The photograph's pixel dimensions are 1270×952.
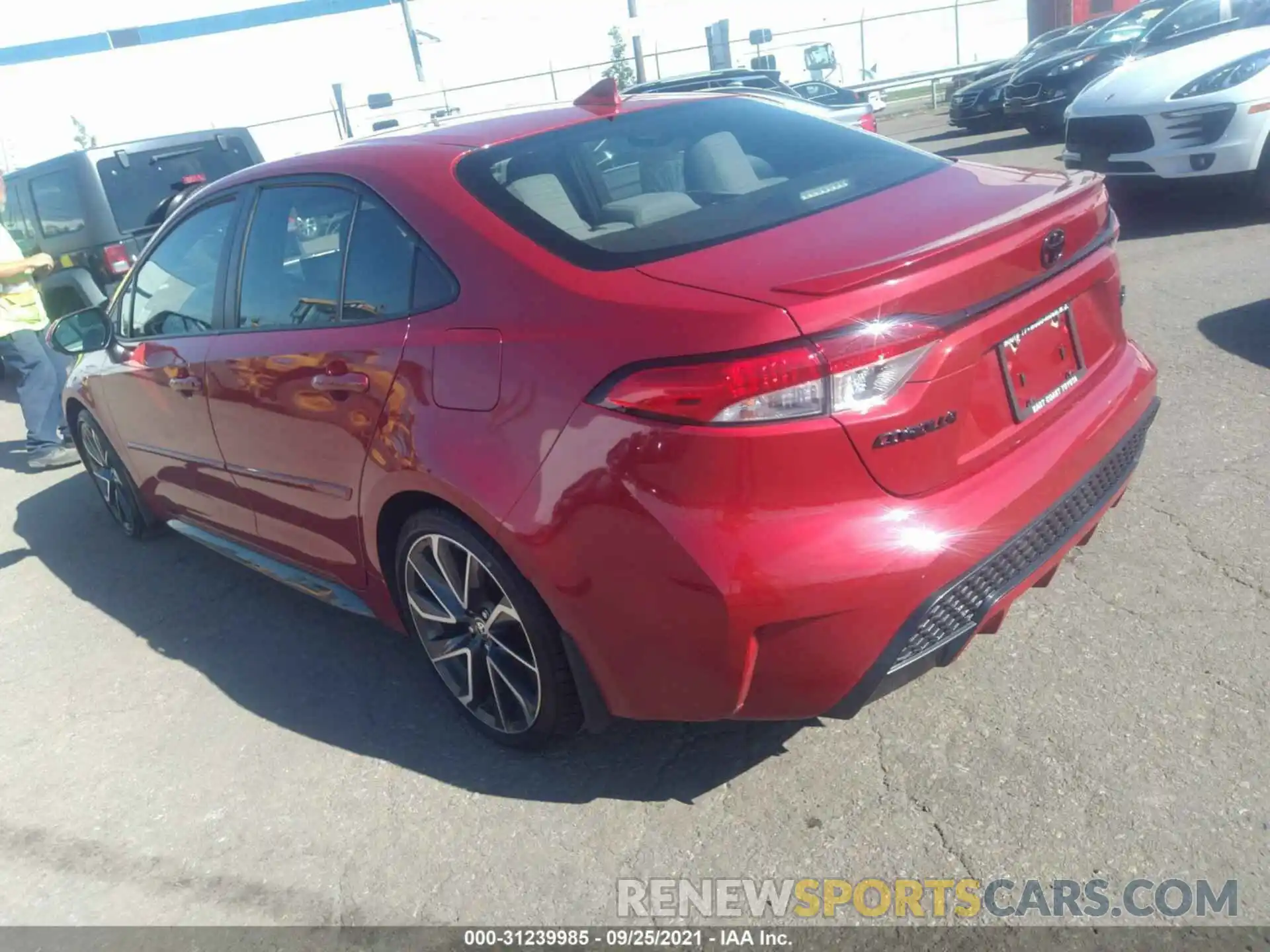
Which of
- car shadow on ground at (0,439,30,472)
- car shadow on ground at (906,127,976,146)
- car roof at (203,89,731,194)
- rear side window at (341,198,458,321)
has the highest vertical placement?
car roof at (203,89,731,194)

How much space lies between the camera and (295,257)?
137 inches

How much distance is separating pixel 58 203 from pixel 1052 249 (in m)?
9.04

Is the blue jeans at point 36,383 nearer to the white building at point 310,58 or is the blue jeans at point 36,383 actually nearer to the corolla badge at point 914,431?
the corolla badge at point 914,431

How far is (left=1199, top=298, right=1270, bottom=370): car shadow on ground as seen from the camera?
519cm

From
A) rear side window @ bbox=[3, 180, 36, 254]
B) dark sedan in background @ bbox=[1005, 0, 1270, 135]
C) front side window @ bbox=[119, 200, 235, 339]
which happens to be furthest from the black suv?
dark sedan in background @ bbox=[1005, 0, 1270, 135]

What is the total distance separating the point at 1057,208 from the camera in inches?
106

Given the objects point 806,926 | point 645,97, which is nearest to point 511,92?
point 645,97

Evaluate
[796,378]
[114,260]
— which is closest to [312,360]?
[796,378]

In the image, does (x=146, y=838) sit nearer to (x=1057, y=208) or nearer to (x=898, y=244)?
(x=898, y=244)

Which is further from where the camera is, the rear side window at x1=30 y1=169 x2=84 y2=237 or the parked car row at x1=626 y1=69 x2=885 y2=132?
the parked car row at x1=626 y1=69 x2=885 y2=132

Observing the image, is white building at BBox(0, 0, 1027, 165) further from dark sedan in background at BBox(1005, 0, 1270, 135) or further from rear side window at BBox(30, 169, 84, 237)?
rear side window at BBox(30, 169, 84, 237)

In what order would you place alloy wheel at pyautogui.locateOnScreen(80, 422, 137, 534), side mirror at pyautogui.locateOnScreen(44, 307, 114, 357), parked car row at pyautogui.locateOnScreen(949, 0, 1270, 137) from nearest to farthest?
side mirror at pyautogui.locateOnScreen(44, 307, 114, 357), alloy wheel at pyautogui.locateOnScreen(80, 422, 137, 534), parked car row at pyautogui.locateOnScreen(949, 0, 1270, 137)

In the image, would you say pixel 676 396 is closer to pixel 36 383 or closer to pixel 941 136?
pixel 36 383

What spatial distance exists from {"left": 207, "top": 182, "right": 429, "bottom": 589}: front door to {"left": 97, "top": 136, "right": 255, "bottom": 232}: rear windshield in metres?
5.89
